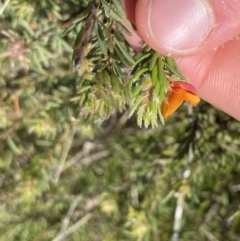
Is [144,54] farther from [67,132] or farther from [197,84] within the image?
[67,132]

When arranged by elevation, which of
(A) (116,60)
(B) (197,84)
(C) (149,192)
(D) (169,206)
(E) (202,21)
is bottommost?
(D) (169,206)

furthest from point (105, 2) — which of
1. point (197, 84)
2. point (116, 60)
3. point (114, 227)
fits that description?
point (114, 227)

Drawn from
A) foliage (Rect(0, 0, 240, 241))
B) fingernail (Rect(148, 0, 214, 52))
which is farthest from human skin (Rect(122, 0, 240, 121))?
foliage (Rect(0, 0, 240, 241))

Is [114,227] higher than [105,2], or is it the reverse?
[105,2]

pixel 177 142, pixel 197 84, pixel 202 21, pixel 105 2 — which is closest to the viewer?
pixel 105 2

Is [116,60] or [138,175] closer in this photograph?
[116,60]

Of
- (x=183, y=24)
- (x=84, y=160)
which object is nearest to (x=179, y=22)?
(x=183, y=24)
